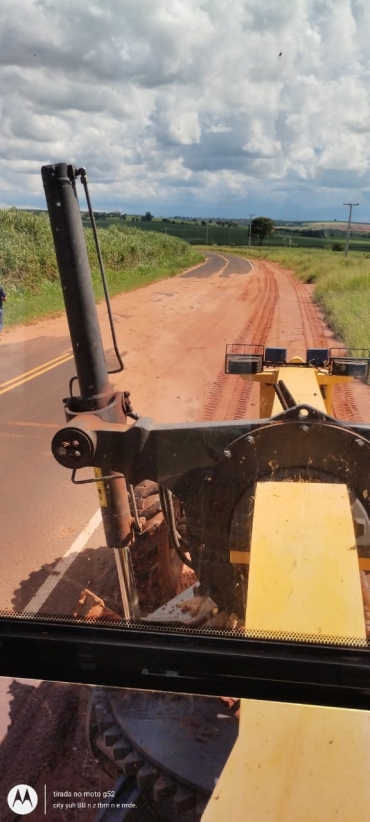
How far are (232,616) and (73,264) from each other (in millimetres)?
830

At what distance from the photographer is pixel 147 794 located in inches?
60.0

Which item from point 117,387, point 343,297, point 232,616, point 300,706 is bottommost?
point 343,297

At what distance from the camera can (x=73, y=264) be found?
1.44 m

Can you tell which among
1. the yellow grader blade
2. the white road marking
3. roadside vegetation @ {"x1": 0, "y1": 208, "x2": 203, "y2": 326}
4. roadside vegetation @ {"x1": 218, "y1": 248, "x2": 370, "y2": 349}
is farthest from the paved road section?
the yellow grader blade

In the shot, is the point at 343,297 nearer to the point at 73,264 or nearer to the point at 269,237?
the point at 269,237

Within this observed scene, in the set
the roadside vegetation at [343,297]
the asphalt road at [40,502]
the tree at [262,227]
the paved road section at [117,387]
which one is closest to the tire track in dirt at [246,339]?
the paved road section at [117,387]

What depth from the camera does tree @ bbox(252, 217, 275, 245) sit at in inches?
91.0

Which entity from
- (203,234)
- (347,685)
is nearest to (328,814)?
(347,685)

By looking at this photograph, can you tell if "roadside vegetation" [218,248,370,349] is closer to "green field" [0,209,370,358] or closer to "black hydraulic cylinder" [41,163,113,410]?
"green field" [0,209,370,358]

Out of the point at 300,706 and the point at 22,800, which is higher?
the point at 300,706

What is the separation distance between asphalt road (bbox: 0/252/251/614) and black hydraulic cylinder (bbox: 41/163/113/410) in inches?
24.6

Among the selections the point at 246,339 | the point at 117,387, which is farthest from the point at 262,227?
the point at 246,339

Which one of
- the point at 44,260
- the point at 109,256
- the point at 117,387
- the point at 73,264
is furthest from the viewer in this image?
the point at 109,256

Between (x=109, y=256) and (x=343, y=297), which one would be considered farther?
(x=343, y=297)
